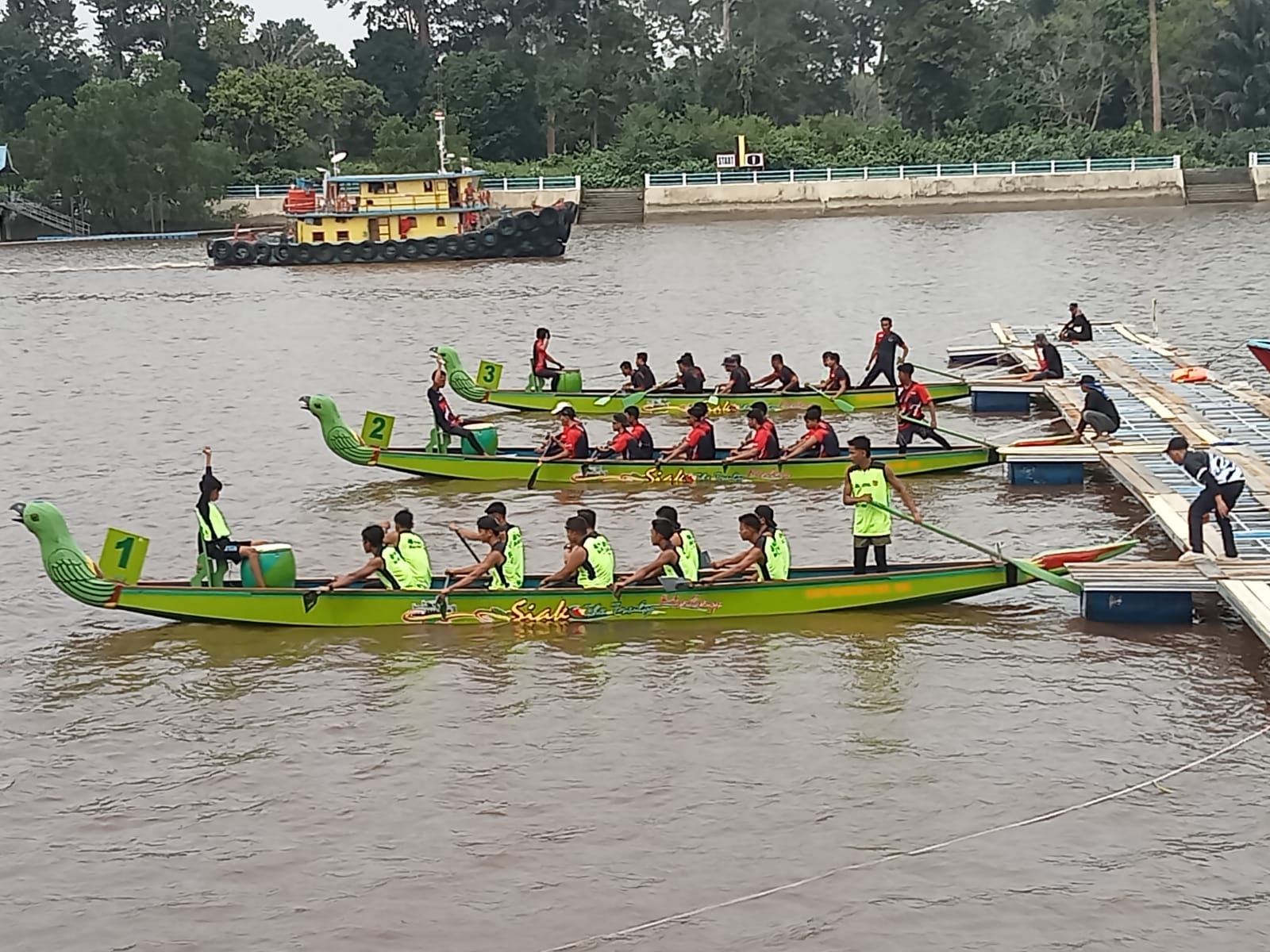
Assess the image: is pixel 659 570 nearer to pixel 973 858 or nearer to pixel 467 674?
pixel 467 674

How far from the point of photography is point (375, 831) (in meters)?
11.7

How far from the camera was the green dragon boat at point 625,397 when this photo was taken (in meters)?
25.6

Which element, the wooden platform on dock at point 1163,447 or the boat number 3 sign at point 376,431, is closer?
the wooden platform on dock at point 1163,447

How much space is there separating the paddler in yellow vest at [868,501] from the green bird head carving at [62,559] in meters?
6.55

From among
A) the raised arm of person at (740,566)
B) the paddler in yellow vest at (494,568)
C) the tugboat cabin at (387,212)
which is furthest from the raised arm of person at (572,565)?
the tugboat cabin at (387,212)

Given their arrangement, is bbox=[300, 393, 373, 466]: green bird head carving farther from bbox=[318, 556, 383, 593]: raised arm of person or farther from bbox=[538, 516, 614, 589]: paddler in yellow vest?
bbox=[538, 516, 614, 589]: paddler in yellow vest

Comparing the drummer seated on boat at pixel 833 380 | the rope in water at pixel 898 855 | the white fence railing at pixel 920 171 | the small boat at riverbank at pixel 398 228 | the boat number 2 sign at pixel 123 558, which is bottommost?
the rope in water at pixel 898 855

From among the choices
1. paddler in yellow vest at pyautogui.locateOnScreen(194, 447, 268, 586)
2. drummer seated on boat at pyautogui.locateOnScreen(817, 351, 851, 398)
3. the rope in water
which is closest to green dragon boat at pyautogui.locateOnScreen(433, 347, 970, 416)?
drummer seated on boat at pyautogui.locateOnScreen(817, 351, 851, 398)

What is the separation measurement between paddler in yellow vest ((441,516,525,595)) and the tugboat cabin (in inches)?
1581

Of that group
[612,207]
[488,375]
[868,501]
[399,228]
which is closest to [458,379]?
[488,375]

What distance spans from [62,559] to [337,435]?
6411 millimetres

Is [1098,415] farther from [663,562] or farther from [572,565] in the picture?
[572,565]

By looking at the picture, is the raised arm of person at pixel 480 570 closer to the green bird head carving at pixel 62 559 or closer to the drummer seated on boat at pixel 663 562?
the drummer seated on boat at pixel 663 562

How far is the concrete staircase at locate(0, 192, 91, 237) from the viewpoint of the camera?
71.1 m
